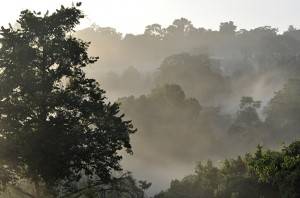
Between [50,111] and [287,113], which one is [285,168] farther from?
[287,113]

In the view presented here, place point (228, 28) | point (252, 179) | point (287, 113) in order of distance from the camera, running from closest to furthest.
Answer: point (252, 179) → point (287, 113) → point (228, 28)

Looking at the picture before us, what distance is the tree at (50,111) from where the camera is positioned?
25.4m

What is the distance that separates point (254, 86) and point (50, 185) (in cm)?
10429

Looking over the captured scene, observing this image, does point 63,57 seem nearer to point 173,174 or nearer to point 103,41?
point 173,174

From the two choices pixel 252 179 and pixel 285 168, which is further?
pixel 252 179

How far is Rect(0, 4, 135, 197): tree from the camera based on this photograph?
2541cm

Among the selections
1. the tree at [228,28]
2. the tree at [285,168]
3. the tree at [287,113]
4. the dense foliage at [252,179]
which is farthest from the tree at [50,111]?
the tree at [228,28]

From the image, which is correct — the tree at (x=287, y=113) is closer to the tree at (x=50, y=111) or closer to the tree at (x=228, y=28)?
the tree at (x=50, y=111)

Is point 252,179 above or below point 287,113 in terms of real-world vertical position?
below

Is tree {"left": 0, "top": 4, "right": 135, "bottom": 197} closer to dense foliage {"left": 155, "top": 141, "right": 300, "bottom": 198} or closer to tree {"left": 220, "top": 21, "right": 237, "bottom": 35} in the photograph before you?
dense foliage {"left": 155, "top": 141, "right": 300, "bottom": 198}

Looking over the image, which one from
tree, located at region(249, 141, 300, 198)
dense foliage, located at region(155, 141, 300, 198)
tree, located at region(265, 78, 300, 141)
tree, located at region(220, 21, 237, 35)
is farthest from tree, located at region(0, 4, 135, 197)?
tree, located at region(220, 21, 237, 35)

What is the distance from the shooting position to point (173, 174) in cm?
7731

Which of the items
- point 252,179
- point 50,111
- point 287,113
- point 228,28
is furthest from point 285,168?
point 228,28

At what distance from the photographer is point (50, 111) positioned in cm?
2666
